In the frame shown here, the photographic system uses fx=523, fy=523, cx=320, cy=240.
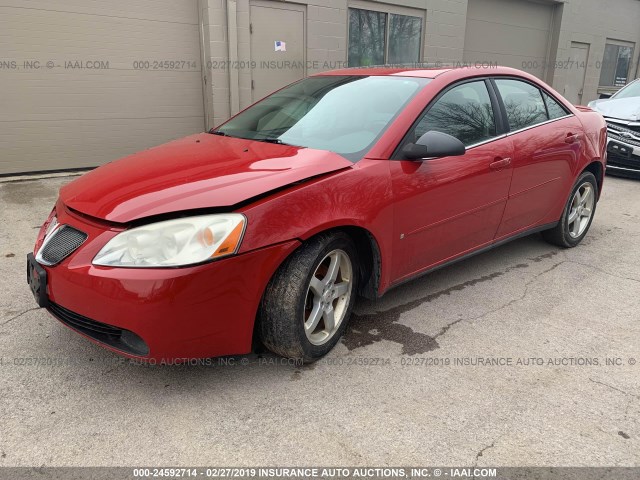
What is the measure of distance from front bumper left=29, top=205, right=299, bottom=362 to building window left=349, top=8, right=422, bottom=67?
797cm

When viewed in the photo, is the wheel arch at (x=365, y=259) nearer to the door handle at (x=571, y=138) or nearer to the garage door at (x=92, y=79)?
the door handle at (x=571, y=138)

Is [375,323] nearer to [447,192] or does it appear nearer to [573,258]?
[447,192]

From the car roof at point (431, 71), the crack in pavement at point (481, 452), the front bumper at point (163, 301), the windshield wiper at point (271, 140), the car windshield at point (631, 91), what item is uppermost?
the car roof at point (431, 71)

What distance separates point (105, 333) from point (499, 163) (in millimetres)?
2647

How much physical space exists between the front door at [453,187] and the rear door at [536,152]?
172 millimetres

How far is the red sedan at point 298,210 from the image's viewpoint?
89.0 inches

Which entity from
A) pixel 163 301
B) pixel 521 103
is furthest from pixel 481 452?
pixel 521 103

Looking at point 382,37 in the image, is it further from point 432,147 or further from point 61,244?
point 61,244

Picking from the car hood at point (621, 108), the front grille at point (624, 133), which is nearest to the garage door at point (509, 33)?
the car hood at point (621, 108)

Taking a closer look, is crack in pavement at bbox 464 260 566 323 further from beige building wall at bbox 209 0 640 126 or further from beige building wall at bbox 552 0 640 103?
beige building wall at bbox 552 0 640 103

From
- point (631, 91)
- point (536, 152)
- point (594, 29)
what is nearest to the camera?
point (536, 152)

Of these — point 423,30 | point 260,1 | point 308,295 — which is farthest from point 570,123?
point 423,30

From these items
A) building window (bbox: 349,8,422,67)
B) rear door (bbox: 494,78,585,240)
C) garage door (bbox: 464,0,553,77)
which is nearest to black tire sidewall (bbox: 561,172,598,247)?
rear door (bbox: 494,78,585,240)

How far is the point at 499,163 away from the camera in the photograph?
3.53 metres
